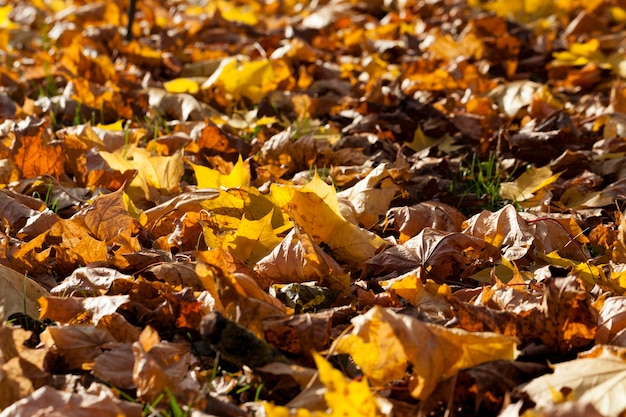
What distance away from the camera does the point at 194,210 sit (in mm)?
2068

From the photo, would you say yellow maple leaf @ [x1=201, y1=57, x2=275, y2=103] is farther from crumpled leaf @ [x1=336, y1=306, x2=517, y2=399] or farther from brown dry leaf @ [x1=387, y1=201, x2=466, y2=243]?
crumpled leaf @ [x1=336, y1=306, x2=517, y2=399]

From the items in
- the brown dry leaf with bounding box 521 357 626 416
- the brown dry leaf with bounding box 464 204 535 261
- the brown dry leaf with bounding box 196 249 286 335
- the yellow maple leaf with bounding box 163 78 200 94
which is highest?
the brown dry leaf with bounding box 196 249 286 335

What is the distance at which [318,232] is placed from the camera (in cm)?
192

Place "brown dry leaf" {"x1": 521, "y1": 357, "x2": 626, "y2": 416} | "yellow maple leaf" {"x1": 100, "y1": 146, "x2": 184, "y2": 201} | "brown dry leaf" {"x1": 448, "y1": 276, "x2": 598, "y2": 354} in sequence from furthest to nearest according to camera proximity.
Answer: "yellow maple leaf" {"x1": 100, "y1": 146, "x2": 184, "y2": 201} → "brown dry leaf" {"x1": 448, "y1": 276, "x2": 598, "y2": 354} → "brown dry leaf" {"x1": 521, "y1": 357, "x2": 626, "y2": 416}

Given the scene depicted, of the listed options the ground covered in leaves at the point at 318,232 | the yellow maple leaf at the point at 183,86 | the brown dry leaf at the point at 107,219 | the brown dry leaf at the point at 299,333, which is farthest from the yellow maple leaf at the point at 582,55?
the brown dry leaf at the point at 299,333

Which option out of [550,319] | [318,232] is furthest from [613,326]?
[318,232]

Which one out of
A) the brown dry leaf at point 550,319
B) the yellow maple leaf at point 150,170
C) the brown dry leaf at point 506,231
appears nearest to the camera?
the brown dry leaf at point 550,319

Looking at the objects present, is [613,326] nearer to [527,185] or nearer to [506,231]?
[506,231]

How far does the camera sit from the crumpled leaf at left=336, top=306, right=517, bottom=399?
131 cm

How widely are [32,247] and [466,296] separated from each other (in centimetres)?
102

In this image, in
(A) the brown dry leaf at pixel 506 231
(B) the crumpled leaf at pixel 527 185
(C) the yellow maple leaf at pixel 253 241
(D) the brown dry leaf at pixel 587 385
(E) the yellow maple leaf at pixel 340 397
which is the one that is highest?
(E) the yellow maple leaf at pixel 340 397

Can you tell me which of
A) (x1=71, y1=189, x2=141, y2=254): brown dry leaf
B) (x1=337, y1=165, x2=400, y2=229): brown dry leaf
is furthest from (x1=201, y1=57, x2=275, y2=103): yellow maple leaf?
(x1=71, y1=189, x2=141, y2=254): brown dry leaf

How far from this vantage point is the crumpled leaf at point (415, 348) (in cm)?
131

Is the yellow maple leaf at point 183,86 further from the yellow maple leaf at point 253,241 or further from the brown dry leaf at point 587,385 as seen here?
the brown dry leaf at point 587,385
